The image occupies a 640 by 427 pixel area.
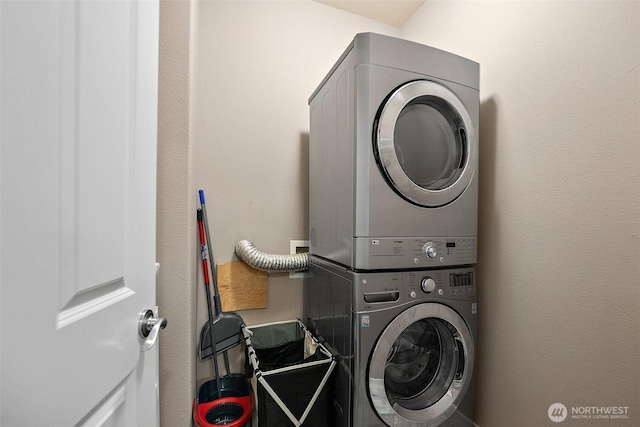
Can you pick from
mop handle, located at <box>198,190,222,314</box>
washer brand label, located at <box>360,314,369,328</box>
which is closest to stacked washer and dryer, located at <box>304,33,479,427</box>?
washer brand label, located at <box>360,314,369,328</box>

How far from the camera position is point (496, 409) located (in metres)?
1.30

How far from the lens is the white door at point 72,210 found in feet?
1.15

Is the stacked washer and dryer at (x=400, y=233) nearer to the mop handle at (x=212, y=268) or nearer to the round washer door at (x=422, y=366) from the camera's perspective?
the round washer door at (x=422, y=366)

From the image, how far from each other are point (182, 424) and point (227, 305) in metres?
0.59

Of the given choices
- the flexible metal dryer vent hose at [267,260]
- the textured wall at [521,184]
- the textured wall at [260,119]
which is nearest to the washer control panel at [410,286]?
the textured wall at [521,184]

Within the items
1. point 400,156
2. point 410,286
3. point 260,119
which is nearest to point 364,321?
point 410,286

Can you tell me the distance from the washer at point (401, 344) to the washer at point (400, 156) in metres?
0.09

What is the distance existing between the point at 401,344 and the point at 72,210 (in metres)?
1.24

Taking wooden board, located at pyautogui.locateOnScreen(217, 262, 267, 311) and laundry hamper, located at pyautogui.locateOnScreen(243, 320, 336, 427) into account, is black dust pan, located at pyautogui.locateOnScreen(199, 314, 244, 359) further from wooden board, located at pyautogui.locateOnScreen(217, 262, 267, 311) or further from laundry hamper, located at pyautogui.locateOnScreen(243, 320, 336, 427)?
laundry hamper, located at pyautogui.locateOnScreen(243, 320, 336, 427)

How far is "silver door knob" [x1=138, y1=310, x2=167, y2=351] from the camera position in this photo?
687mm

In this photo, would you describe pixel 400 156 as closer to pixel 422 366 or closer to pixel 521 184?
pixel 521 184

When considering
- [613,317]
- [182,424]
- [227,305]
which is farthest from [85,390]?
[613,317]

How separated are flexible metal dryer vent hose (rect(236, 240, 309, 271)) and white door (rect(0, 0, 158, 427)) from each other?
87cm

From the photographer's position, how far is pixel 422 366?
1295 millimetres
